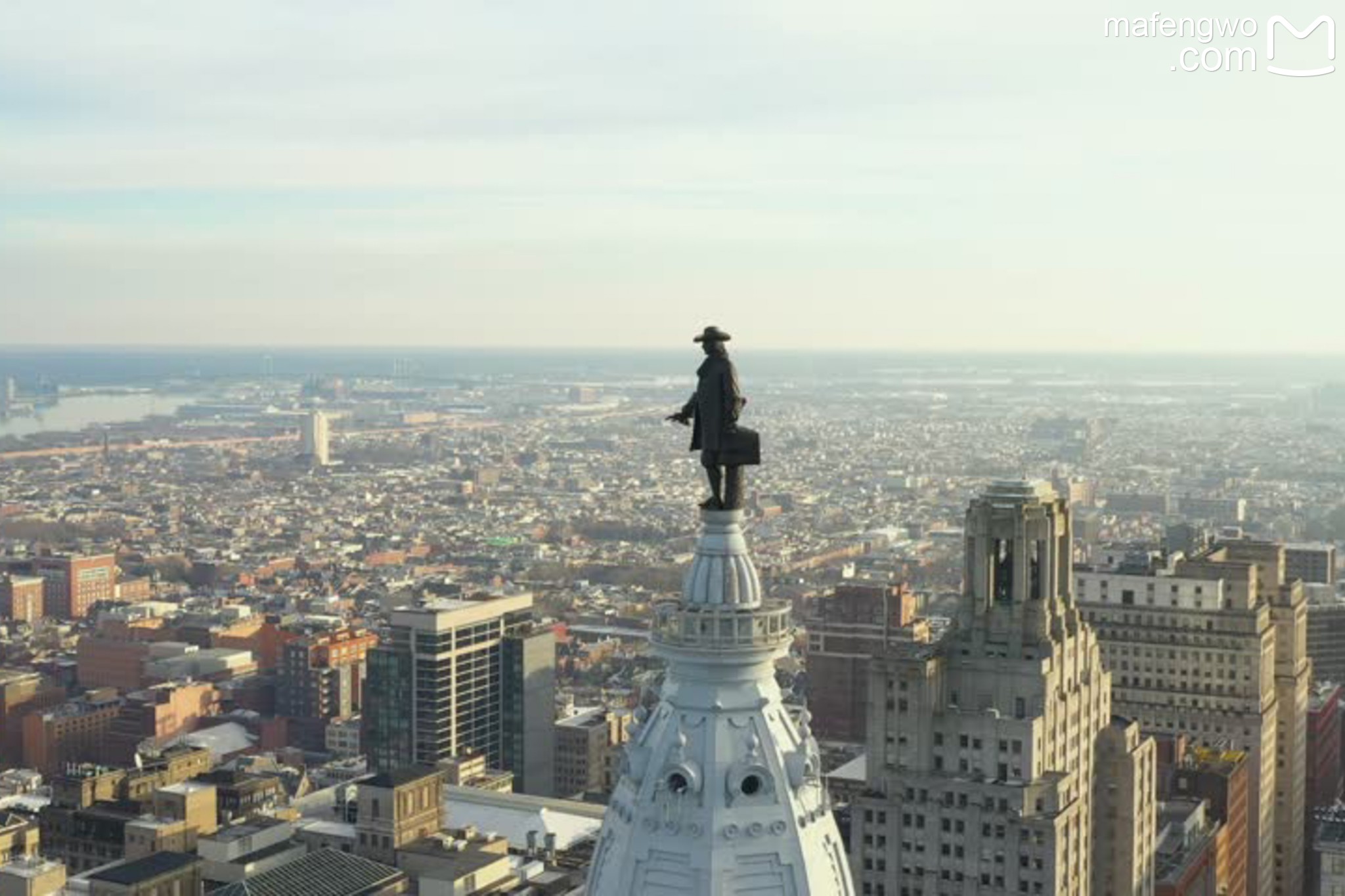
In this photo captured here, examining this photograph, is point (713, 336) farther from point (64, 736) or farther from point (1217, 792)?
point (64, 736)

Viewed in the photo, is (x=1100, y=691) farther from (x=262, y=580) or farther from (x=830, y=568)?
A: (x=262, y=580)

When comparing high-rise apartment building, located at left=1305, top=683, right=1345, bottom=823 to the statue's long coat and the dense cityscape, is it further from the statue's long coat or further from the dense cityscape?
the statue's long coat

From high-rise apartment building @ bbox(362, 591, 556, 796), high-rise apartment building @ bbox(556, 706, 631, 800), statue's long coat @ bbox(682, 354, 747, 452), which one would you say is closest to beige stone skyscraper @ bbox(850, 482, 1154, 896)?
statue's long coat @ bbox(682, 354, 747, 452)

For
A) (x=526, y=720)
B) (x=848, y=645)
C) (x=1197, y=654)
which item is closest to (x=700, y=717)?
(x=1197, y=654)

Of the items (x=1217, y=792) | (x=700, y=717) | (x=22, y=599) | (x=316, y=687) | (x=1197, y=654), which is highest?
(x=700, y=717)

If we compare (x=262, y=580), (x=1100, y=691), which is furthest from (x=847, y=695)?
(x=262, y=580)
